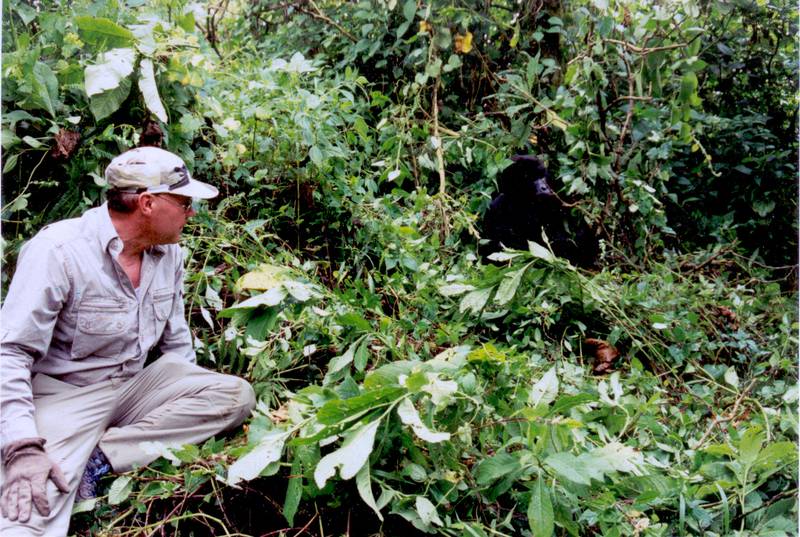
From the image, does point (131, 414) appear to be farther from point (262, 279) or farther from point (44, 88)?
point (44, 88)

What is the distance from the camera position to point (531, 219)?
4.42m

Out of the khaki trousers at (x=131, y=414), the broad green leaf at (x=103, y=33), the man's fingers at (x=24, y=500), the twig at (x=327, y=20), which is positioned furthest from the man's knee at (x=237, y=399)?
the twig at (x=327, y=20)

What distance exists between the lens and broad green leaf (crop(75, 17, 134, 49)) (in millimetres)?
2881

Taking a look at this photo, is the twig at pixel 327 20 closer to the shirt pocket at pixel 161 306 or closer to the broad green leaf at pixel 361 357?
the shirt pocket at pixel 161 306

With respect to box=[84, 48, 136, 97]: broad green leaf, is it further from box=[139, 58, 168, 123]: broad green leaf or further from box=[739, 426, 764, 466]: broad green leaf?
box=[739, 426, 764, 466]: broad green leaf

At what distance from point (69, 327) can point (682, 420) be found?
203 centimetres

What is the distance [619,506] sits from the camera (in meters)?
1.94

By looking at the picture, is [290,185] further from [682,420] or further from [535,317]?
[682,420]

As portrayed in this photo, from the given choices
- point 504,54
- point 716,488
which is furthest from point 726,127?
point 716,488

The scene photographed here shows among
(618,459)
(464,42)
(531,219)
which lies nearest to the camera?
(618,459)

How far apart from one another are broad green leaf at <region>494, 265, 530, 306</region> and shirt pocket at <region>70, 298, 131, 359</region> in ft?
4.30

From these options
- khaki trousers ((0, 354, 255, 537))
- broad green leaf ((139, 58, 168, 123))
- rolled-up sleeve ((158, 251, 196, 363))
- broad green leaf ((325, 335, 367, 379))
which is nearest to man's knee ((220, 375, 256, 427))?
khaki trousers ((0, 354, 255, 537))

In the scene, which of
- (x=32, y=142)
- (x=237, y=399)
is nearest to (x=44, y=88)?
(x=32, y=142)

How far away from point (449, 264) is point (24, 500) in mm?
2108
